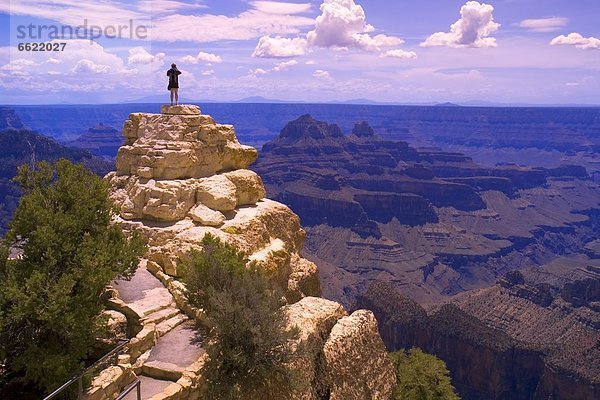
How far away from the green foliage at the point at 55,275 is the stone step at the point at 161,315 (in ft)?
5.70

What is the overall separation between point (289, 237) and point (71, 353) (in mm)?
14552

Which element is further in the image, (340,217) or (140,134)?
(340,217)

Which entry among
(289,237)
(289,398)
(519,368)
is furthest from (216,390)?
(519,368)

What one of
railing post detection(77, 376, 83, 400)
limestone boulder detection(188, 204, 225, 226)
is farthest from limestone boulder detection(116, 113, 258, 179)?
railing post detection(77, 376, 83, 400)

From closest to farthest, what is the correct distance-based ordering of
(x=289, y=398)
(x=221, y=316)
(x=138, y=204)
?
(x=221, y=316)
(x=289, y=398)
(x=138, y=204)

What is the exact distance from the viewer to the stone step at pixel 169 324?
17.7 metres

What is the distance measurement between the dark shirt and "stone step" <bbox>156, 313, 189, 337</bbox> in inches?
546

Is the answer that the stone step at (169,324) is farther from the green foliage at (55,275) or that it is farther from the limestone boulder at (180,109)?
the limestone boulder at (180,109)

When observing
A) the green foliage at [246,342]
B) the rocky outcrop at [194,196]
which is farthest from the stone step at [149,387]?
the rocky outcrop at [194,196]

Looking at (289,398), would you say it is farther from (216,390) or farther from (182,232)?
(182,232)

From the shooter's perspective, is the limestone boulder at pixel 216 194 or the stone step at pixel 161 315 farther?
the limestone boulder at pixel 216 194

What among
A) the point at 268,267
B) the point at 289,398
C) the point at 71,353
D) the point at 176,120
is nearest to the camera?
the point at 71,353

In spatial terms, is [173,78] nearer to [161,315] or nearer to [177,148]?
[177,148]

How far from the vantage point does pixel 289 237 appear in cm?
2758
